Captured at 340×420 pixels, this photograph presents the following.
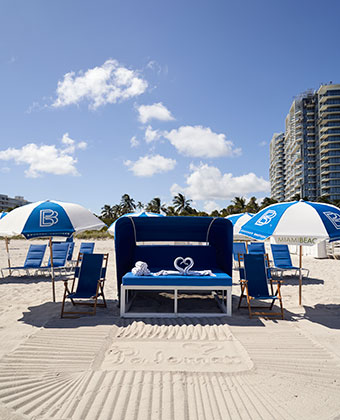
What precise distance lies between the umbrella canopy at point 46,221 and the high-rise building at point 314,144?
80817 mm

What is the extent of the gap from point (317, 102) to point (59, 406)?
93148 millimetres

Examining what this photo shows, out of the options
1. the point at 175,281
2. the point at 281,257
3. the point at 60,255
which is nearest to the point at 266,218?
the point at 175,281

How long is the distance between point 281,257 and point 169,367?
24.0 ft

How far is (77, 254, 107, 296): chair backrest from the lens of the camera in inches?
261

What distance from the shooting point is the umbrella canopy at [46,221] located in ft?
19.0

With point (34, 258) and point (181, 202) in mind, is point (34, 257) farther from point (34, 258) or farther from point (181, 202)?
point (181, 202)

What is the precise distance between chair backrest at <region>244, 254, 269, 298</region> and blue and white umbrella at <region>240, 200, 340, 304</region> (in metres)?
0.81

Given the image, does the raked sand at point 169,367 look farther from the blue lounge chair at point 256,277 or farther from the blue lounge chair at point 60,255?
the blue lounge chair at point 60,255

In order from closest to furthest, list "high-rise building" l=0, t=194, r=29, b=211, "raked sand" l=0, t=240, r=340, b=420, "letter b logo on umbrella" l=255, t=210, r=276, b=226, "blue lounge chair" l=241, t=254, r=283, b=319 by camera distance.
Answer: "raked sand" l=0, t=240, r=340, b=420, "letter b logo on umbrella" l=255, t=210, r=276, b=226, "blue lounge chair" l=241, t=254, r=283, b=319, "high-rise building" l=0, t=194, r=29, b=211

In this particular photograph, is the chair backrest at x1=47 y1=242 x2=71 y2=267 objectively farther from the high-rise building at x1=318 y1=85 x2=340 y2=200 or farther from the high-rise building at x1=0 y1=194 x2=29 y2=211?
the high-rise building at x1=0 y1=194 x2=29 y2=211

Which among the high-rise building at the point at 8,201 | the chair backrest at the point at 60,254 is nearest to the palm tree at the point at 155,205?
the chair backrest at the point at 60,254

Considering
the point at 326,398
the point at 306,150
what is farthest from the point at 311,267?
the point at 306,150

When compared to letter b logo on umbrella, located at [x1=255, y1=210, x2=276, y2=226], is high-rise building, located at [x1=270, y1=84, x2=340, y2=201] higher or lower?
higher

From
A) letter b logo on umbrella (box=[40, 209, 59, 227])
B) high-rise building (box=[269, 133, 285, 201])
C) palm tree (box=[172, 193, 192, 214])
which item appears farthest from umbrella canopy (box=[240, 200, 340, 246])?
high-rise building (box=[269, 133, 285, 201])
